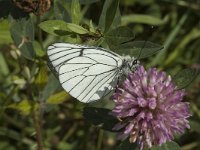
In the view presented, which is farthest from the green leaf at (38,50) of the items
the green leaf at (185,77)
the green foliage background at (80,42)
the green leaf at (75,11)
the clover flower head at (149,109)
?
the green leaf at (185,77)

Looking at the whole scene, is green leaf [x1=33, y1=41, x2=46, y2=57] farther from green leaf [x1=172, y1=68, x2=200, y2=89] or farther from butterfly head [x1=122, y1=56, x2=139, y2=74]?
green leaf [x1=172, y1=68, x2=200, y2=89]

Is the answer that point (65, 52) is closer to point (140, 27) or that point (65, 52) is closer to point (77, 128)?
point (77, 128)

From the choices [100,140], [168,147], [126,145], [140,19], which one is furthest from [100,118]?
[140,19]

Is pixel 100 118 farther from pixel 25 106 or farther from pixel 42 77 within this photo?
pixel 25 106

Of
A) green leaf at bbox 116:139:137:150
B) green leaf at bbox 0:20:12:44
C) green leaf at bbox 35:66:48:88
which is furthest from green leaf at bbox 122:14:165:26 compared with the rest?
green leaf at bbox 116:139:137:150

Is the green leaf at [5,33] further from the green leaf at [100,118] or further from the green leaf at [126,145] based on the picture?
the green leaf at [126,145]

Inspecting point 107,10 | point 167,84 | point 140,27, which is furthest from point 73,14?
point 140,27
